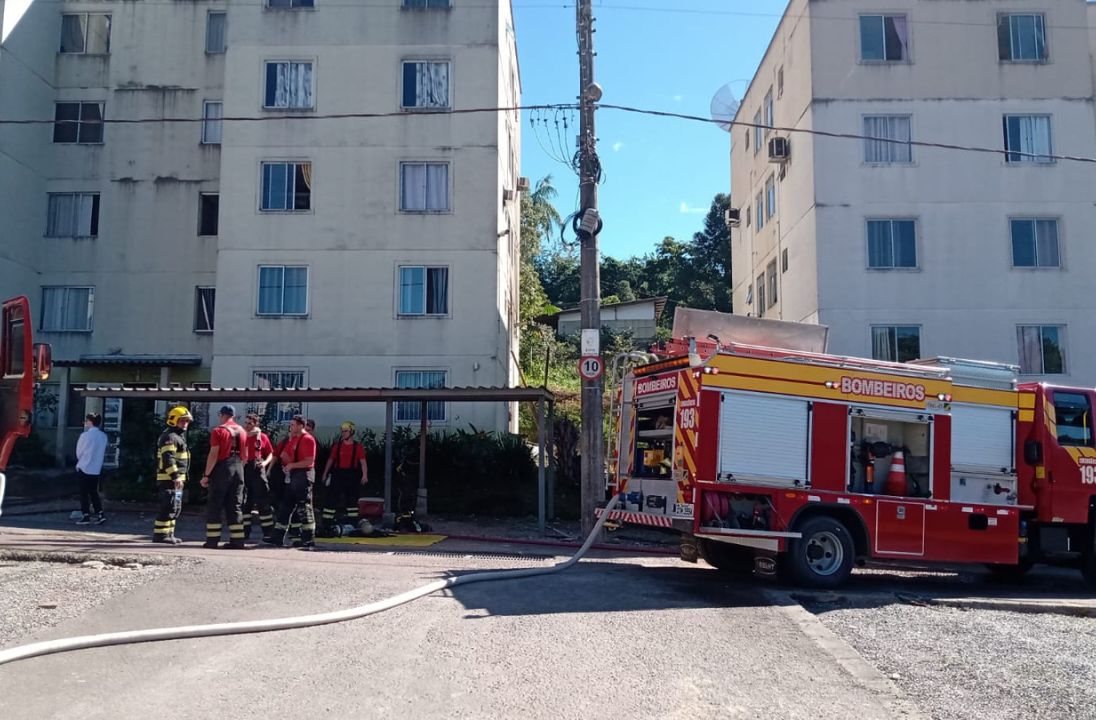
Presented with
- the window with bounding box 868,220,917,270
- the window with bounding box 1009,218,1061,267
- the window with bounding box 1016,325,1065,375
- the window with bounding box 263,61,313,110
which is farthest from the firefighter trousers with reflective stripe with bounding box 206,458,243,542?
the window with bounding box 1009,218,1061,267

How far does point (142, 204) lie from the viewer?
2438 cm

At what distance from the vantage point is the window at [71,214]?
2452 centimetres

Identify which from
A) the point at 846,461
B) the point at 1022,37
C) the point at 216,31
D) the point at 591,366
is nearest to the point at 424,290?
the point at 591,366

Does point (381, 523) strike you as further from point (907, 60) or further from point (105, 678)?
point (907, 60)

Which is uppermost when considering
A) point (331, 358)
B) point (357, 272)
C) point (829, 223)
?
point (829, 223)

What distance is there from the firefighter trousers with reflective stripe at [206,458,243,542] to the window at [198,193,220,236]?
14482mm

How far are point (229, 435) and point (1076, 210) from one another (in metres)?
21.3

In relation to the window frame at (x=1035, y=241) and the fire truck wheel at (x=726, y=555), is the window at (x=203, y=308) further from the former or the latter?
the window frame at (x=1035, y=241)

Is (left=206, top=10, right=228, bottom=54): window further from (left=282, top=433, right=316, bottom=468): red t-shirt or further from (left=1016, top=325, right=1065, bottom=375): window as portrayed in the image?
(left=1016, top=325, right=1065, bottom=375): window

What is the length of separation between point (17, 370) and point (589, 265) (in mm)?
8399

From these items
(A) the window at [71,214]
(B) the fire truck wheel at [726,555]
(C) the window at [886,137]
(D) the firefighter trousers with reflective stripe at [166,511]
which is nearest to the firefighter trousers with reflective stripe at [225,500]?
(D) the firefighter trousers with reflective stripe at [166,511]

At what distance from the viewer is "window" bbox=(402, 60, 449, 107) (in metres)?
22.2

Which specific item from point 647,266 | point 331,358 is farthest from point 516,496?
point 647,266

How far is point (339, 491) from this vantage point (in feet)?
45.2
